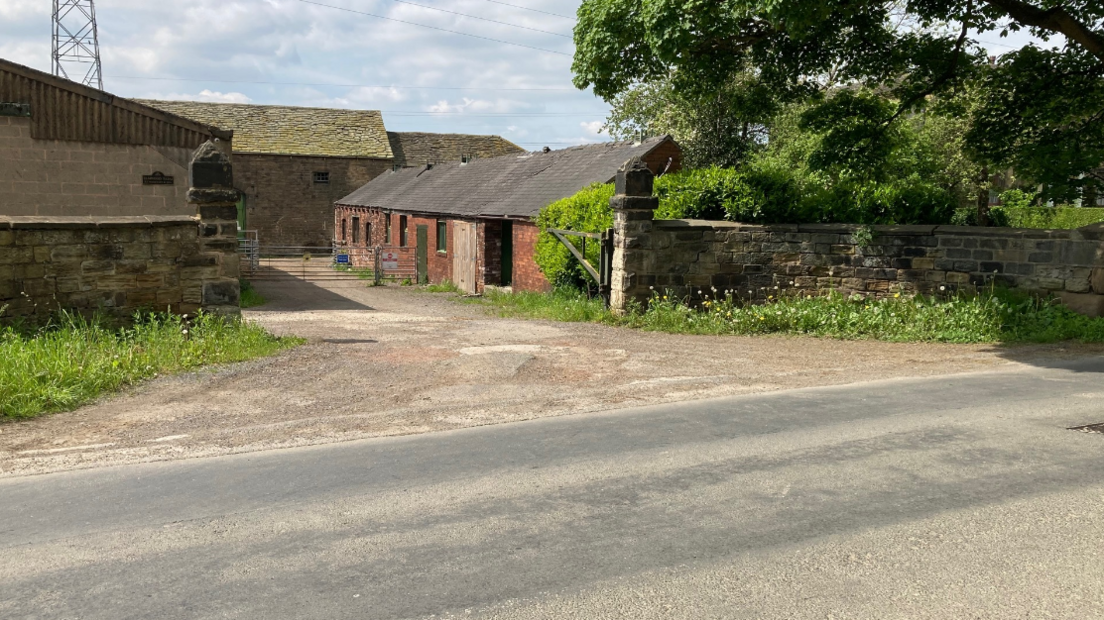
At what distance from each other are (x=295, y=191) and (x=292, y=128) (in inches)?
181

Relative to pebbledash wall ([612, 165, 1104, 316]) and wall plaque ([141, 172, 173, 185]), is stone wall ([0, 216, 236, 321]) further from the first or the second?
wall plaque ([141, 172, 173, 185])

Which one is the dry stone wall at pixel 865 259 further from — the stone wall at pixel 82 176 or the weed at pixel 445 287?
the weed at pixel 445 287

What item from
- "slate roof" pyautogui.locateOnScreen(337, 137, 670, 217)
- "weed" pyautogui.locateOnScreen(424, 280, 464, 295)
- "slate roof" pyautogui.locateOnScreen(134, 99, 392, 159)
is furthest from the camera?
"slate roof" pyautogui.locateOnScreen(134, 99, 392, 159)

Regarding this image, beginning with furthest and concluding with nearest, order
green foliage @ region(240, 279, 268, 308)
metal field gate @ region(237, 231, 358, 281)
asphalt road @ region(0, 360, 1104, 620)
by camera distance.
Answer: metal field gate @ region(237, 231, 358, 281), green foliage @ region(240, 279, 268, 308), asphalt road @ region(0, 360, 1104, 620)

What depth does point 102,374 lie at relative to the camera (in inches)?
326

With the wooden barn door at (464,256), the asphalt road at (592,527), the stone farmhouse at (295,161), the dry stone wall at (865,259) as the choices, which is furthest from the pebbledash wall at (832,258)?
the stone farmhouse at (295,161)

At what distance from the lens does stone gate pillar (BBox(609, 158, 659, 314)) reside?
13.7m

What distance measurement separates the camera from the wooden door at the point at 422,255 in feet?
103

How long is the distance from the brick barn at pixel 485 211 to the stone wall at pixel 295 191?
30.7ft

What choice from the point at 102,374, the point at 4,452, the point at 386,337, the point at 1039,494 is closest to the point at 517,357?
the point at 386,337

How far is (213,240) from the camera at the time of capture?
10.9 metres

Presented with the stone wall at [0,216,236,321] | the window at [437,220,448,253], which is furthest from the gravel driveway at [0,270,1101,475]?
the window at [437,220,448,253]

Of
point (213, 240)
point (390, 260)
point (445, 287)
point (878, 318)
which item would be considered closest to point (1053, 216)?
point (445, 287)

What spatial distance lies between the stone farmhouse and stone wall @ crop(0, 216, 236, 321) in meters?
35.8
